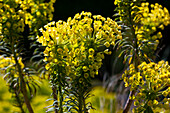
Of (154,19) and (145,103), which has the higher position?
(154,19)

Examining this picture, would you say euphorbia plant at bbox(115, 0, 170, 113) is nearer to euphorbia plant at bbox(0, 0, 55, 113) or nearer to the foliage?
the foliage

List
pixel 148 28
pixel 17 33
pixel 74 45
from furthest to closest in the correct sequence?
pixel 148 28 < pixel 17 33 < pixel 74 45

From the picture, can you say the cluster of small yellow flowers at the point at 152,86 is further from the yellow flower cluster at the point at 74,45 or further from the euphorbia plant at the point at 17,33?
the euphorbia plant at the point at 17,33

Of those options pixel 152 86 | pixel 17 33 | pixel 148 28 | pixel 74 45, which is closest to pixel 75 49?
pixel 74 45

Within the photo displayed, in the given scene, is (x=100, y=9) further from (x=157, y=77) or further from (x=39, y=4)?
(x=157, y=77)

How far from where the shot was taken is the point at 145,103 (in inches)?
60.5

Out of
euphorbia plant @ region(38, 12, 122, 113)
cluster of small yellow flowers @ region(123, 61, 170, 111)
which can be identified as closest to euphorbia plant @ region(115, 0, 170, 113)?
cluster of small yellow flowers @ region(123, 61, 170, 111)

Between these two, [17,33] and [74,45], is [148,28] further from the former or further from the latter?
[17,33]

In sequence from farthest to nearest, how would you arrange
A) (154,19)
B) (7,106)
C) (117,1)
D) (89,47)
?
1. (7,106)
2. (154,19)
3. (117,1)
4. (89,47)

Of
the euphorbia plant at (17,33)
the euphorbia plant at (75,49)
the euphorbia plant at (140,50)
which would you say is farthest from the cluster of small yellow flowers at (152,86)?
the euphorbia plant at (17,33)

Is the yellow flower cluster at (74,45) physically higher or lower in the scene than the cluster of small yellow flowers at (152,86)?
higher

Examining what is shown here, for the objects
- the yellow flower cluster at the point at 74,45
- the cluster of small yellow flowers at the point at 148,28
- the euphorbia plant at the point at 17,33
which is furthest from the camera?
the cluster of small yellow flowers at the point at 148,28

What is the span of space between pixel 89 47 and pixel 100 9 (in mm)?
3394

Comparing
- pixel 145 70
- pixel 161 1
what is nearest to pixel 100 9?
pixel 161 1
